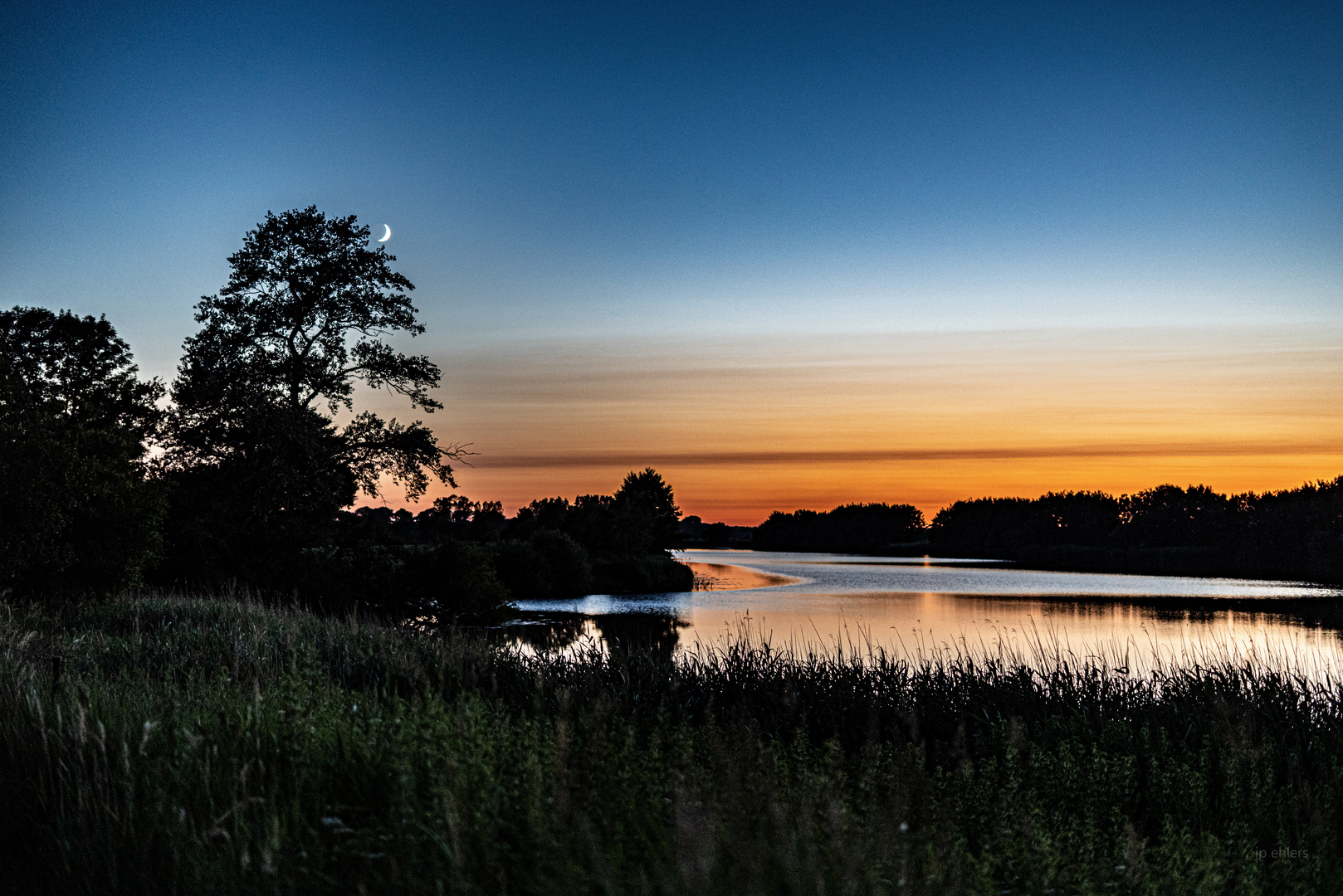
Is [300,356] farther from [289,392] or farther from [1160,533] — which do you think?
[1160,533]

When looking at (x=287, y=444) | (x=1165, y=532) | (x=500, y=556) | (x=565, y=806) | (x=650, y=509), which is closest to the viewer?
(x=565, y=806)

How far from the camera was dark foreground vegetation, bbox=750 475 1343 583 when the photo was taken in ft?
310

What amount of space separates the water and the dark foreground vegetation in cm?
2240

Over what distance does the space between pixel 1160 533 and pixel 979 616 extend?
98.6 meters

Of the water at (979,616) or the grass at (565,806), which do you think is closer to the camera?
the grass at (565,806)

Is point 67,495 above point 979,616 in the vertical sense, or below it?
above

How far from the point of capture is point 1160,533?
127875mm

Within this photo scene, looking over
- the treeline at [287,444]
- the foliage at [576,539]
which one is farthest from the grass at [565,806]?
the foliage at [576,539]

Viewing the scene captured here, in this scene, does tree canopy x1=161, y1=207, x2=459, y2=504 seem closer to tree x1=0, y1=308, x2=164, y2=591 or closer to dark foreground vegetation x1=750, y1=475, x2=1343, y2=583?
tree x1=0, y1=308, x2=164, y2=591

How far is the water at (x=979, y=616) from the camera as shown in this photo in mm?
27016

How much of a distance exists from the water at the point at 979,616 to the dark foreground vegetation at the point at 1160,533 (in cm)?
2240

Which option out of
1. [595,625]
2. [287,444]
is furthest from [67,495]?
[595,625]

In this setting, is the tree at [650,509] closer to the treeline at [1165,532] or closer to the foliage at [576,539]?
the foliage at [576,539]


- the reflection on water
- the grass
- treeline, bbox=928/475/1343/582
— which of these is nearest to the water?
the reflection on water
